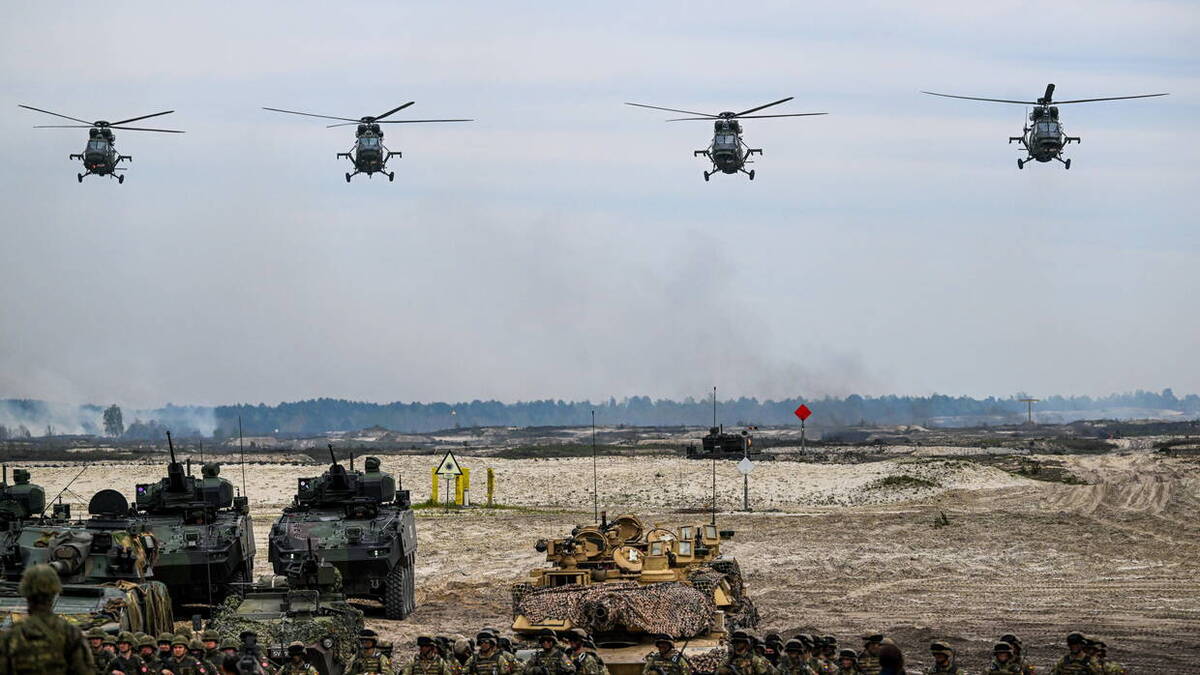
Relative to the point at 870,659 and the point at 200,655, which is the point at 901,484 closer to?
the point at 870,659

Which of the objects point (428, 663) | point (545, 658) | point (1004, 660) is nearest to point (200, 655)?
point (428, 663)

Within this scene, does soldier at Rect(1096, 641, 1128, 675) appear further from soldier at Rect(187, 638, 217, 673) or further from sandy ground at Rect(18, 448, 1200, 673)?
soldier at Rect(187, 638, 217, 673)

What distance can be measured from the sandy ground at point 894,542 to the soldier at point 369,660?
8.40m

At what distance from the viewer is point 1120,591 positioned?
34250 mm

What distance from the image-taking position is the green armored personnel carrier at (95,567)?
22359mm

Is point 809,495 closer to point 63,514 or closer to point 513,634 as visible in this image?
point 63,514

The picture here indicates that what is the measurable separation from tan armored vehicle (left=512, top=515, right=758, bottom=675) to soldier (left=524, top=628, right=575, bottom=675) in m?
1.77

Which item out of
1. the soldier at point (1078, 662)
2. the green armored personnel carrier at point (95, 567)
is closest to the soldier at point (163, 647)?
the green armored personnel carrier at point (95, 567)

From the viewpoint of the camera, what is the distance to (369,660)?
60.6ft

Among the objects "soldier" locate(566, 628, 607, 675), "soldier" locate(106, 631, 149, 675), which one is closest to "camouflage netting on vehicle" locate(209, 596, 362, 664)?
"soldier" locate(106, 631, 149, 675)

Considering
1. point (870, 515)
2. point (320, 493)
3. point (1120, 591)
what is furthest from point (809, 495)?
point (320, 493)

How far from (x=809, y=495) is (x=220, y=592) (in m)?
35.7

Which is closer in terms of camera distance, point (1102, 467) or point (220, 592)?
point (220, 592)

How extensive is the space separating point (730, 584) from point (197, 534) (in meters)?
10.1
